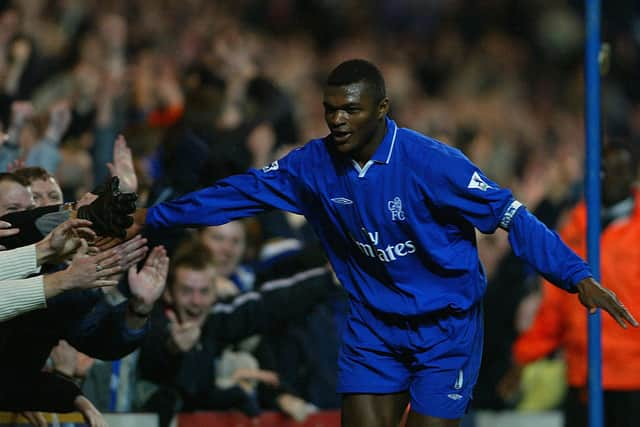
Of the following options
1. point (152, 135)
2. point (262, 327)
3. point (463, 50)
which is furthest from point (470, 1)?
point (262, 327)

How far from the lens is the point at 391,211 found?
543 cm

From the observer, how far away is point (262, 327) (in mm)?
7359

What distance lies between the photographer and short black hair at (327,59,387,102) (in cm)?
539

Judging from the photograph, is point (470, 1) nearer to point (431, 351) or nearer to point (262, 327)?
point (262, 327)

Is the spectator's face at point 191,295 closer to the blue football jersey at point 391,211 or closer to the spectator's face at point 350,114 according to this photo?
the blue football jersey at point 391,211

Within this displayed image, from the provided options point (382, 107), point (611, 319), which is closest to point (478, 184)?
point (382, 107)

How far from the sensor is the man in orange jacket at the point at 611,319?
7832 millimetres

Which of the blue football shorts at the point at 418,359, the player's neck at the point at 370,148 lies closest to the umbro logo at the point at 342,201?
the player's neck at the point at 370,148

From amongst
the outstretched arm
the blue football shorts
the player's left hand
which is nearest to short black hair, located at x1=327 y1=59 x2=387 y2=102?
the outstretched arm

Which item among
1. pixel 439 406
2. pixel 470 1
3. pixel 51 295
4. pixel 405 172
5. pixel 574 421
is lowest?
pixel 574 421

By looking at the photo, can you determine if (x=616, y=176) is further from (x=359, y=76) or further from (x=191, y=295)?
(x=359, y=76)

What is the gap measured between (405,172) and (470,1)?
498 inches

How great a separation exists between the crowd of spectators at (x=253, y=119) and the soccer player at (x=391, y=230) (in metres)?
0.87

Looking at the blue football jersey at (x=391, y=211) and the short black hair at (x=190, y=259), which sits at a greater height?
the blue football jersey at (x=391, y=211)
